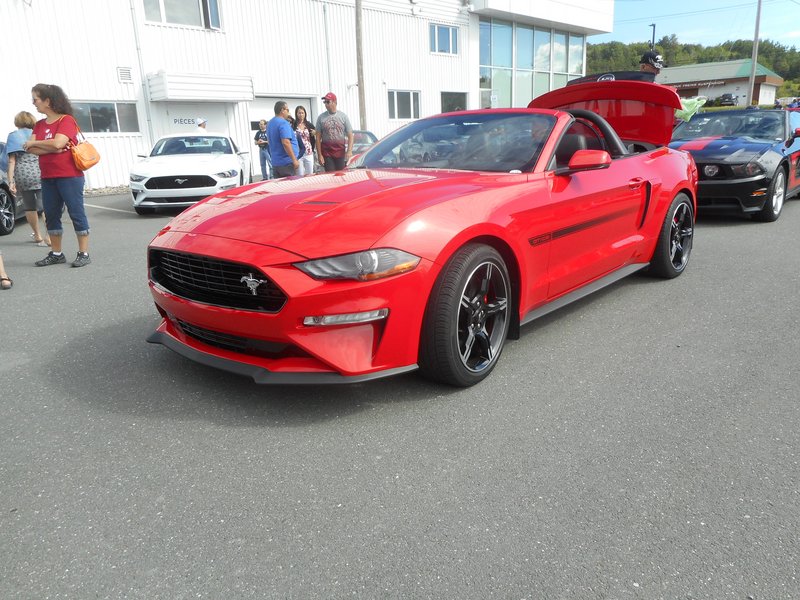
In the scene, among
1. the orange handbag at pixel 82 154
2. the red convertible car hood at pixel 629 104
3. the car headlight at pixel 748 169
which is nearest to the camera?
the red convertible car hood at pixel 629 104

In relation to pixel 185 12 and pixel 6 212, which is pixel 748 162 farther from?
pixel 185 12

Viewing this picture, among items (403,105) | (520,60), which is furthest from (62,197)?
(520,60)

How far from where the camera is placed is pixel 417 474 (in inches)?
90.3

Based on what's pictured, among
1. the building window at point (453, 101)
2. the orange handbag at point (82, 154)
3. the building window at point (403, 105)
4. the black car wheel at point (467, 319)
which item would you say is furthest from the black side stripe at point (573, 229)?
the building window at point (453, 101)

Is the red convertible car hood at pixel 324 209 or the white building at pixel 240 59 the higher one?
the white building at pixel 240 59

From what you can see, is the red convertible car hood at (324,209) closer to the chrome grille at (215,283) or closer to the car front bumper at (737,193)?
the chrome grille at (215,283)

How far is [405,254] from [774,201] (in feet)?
23.3

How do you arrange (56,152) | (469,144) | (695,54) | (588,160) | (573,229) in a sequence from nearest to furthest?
(588,160) < (573,229) < (469,144) < (56,152) < (695,54)

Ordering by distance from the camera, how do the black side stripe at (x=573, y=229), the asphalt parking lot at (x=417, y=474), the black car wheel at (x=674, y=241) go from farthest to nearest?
the black car wheel at (x=674, y=241) → the black side stripe at (x=573, y=229) → the asphalt parking lot at (x=417, y=474)

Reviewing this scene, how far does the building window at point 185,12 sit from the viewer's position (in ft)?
53.8

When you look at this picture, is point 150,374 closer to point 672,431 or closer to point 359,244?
point 359,244

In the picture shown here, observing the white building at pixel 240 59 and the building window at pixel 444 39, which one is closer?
the white building at pixel 240 59

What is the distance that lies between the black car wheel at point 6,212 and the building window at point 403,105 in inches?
627

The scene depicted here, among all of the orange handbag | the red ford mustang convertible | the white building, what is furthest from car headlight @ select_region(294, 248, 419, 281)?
the white building
